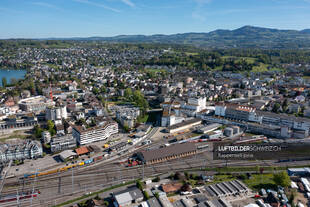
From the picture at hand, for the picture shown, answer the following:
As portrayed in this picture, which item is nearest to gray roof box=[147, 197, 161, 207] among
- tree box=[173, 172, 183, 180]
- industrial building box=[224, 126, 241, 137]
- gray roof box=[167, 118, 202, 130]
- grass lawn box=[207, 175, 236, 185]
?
tree box=[173, 172, 183, 180]

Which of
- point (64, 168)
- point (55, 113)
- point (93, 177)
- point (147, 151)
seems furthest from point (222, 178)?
point (55, 113)

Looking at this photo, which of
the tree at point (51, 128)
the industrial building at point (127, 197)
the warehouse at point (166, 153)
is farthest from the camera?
the tree at point (51, 128)

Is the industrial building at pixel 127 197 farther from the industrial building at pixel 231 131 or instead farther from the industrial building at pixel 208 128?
the industrial building at pixel 231 131

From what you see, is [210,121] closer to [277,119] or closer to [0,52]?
[277,119]

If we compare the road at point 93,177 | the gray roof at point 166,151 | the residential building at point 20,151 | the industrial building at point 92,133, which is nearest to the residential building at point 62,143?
the industrial building at point 92,133

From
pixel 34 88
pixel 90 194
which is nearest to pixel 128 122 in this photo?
pixel 90 194

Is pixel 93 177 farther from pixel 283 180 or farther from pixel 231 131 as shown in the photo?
pixel 231 131

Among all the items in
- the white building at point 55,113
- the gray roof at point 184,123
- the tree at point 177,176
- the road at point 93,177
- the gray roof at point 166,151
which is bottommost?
the road at point 93,177

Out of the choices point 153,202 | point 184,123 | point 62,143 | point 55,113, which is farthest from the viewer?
point 55,113
